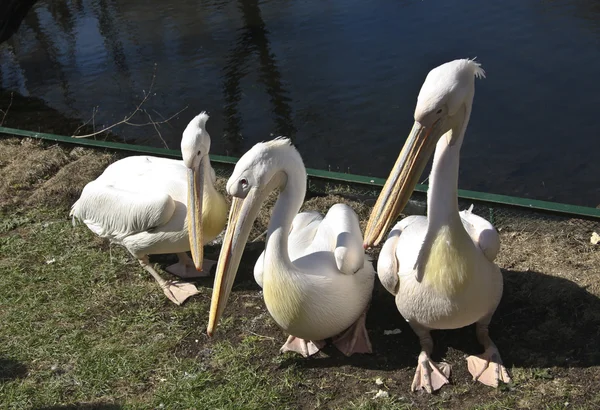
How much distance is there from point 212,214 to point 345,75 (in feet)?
13.8

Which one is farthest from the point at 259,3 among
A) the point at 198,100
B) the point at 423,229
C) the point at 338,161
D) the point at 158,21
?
the point at 423,229

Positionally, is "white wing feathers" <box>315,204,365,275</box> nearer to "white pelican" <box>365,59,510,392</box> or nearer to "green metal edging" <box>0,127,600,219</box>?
"white pelican" <box>365,59,510,392</box>

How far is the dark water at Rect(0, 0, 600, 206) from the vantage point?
6176 mm

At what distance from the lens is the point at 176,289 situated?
3971 mm

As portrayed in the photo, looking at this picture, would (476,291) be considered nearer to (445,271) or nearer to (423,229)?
(445,271)

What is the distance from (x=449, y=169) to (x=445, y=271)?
17.7 inches

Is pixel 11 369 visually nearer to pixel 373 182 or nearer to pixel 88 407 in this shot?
pixel 88 407

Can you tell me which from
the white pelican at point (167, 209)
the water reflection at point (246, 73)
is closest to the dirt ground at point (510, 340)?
the white pelican at point (167, 209)

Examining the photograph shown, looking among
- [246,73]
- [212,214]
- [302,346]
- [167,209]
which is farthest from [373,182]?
[246,73]

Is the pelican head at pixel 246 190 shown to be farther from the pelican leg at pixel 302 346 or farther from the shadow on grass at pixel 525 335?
the shadow on grass at pixel 525 335

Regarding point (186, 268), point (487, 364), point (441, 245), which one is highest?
point (441, 245)

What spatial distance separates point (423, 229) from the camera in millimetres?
3225

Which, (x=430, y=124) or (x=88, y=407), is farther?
(x=88, y=407)

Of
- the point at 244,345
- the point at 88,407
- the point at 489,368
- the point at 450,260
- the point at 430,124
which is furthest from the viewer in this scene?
the point at 244,345
